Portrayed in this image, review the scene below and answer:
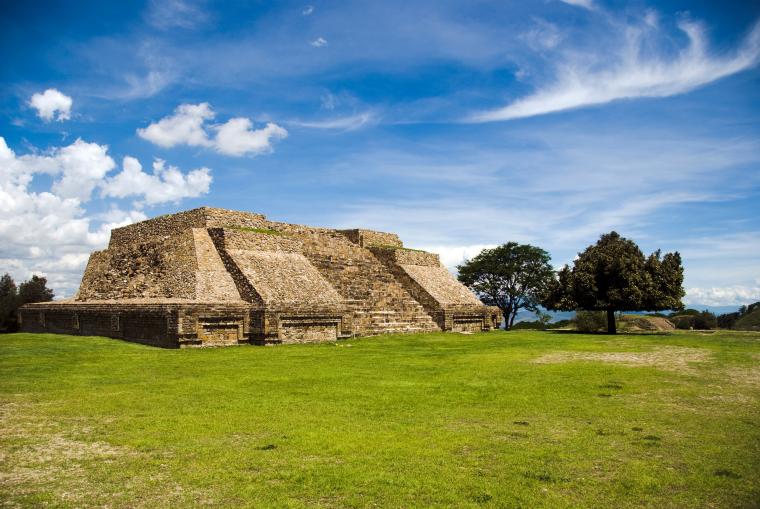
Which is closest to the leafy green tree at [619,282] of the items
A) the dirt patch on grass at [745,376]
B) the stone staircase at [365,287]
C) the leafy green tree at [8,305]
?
the stone staircase at [365,287]

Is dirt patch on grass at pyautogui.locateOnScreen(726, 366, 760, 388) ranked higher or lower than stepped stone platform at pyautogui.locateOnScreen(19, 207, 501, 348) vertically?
lower

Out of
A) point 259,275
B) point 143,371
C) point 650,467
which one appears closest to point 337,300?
point 259,275

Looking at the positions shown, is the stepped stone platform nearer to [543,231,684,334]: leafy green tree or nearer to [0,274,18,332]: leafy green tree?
[543,231,684,334]: leafy green tree

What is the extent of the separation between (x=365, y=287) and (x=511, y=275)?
24205 mm

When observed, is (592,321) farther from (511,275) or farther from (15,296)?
(15,296)

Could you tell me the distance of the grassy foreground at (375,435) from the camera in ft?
15.6

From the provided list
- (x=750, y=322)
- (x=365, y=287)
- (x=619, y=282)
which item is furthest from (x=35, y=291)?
(x=750, y=322)

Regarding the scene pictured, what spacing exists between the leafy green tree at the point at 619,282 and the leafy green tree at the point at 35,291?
102 feet

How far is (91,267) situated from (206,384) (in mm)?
20955

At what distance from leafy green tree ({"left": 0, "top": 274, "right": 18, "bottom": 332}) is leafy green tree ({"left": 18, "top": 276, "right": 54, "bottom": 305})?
414mm

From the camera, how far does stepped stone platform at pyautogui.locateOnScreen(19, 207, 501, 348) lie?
17766mm

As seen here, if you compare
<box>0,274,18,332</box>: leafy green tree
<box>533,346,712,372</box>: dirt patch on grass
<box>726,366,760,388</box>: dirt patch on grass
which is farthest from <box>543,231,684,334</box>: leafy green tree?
<box>0,274,18,332</box>: leafy green tree

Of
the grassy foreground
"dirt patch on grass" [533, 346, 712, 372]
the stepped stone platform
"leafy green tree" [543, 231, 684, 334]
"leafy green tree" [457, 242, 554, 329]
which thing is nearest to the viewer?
the grassy foreground

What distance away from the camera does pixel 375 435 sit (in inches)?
258
